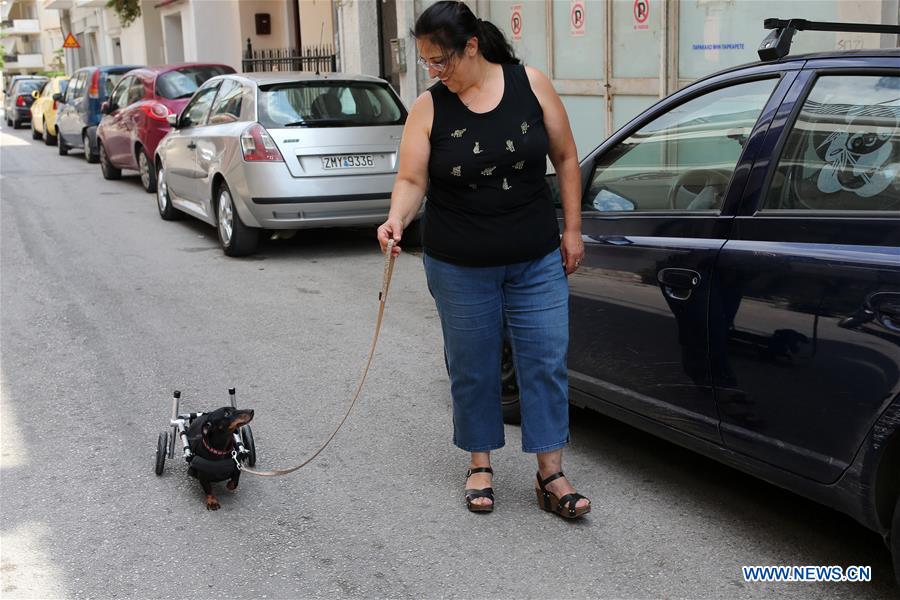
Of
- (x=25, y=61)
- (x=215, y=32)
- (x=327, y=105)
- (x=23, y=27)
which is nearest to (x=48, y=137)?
(x=215, y=32)

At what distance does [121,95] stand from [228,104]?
6.66m

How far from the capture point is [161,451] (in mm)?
4621

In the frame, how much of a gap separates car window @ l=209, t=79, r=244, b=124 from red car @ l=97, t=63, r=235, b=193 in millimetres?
3780

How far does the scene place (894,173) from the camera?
335cm

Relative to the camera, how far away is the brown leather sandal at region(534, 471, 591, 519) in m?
4.06

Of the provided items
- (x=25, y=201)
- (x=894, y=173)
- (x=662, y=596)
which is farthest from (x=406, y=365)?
(x=25, y=201)

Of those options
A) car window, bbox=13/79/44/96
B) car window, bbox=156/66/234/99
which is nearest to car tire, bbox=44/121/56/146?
car window, bbox=13/79/44/96

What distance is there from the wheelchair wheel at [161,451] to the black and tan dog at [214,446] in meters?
0.36

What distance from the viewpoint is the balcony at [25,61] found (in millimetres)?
80188

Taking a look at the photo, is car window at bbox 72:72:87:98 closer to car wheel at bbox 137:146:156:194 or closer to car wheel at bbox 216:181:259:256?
car wheel at bbox 137:146:156:194

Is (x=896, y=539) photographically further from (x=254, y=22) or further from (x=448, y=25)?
(x=254, y=22)

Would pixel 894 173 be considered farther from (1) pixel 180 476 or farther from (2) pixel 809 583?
(1) pixel 180 476

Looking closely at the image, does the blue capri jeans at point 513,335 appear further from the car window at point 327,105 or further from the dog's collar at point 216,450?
the car window at point 327,105

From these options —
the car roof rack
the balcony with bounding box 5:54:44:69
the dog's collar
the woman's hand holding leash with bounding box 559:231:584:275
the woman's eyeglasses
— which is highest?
the balcony with bounding box 5:54:44:69
